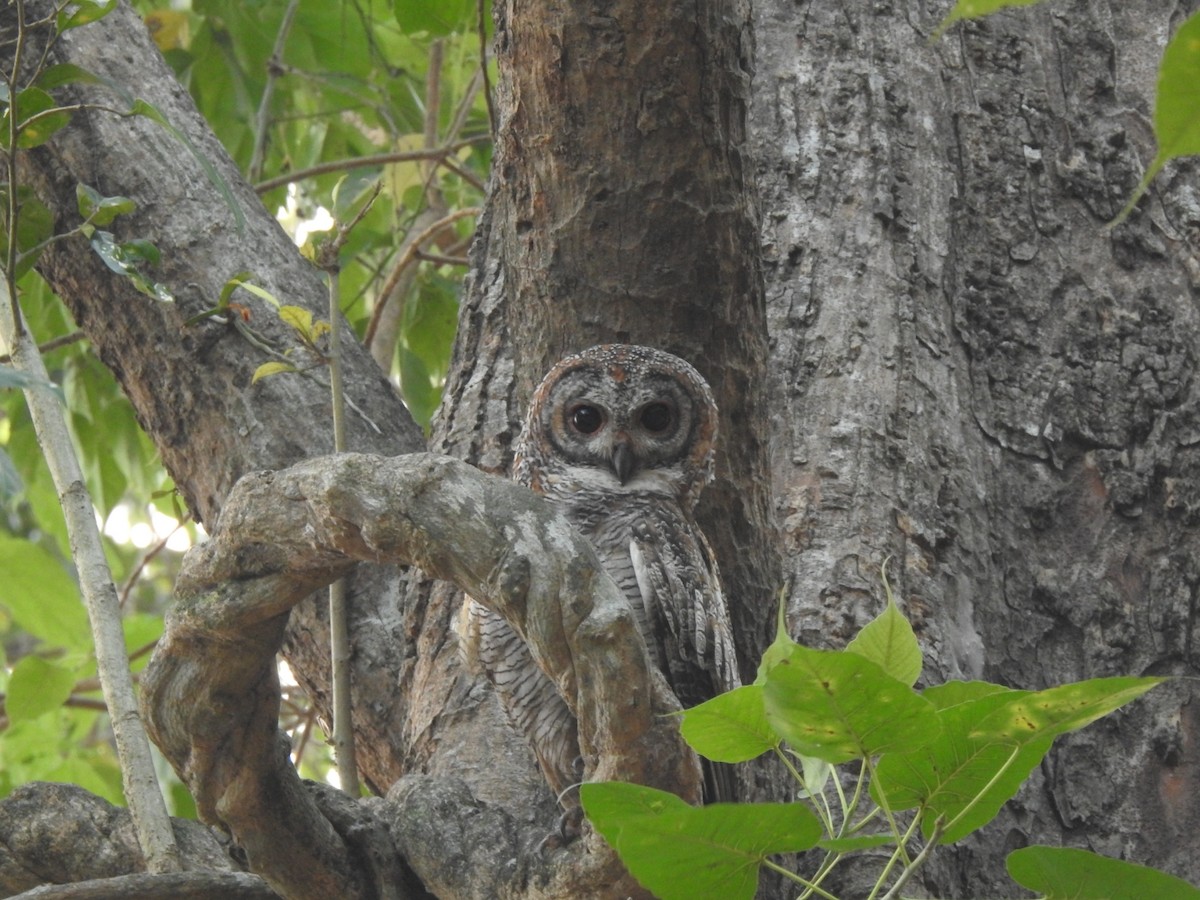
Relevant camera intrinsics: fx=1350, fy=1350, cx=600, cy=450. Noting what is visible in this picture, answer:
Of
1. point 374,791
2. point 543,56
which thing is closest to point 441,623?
point 374,791

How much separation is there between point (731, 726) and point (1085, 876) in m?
0.40

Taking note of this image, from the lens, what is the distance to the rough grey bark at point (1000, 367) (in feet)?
8.75

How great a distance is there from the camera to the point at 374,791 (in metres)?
3.24

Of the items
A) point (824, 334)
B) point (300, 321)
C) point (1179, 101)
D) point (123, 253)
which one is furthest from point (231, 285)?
point (1179, 101)

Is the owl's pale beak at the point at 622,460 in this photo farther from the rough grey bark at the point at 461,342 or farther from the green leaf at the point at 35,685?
the green leaf at the point at 35,685

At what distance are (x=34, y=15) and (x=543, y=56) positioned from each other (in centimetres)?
166

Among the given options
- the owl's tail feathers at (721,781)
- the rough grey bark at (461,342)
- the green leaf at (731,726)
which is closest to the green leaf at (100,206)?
the rough grey bark at (461,342)

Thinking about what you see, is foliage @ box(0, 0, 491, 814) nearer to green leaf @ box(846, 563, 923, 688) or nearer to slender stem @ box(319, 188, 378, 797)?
slender stem @ box(319, 188, 378, 797)

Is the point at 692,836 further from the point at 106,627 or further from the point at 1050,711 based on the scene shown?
the point at 106,627

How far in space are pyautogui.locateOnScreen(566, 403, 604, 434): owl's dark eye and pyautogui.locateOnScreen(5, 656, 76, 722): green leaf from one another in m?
1.36

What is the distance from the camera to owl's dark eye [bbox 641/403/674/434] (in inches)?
116

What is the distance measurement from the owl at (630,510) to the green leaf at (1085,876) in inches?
37.0

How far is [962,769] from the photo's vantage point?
1396 millimetres

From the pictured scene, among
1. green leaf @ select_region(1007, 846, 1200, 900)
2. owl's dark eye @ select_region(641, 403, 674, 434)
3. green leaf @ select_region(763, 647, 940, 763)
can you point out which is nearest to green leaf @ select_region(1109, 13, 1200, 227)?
green leaf @ select_region(763, 647, 940, 763)
